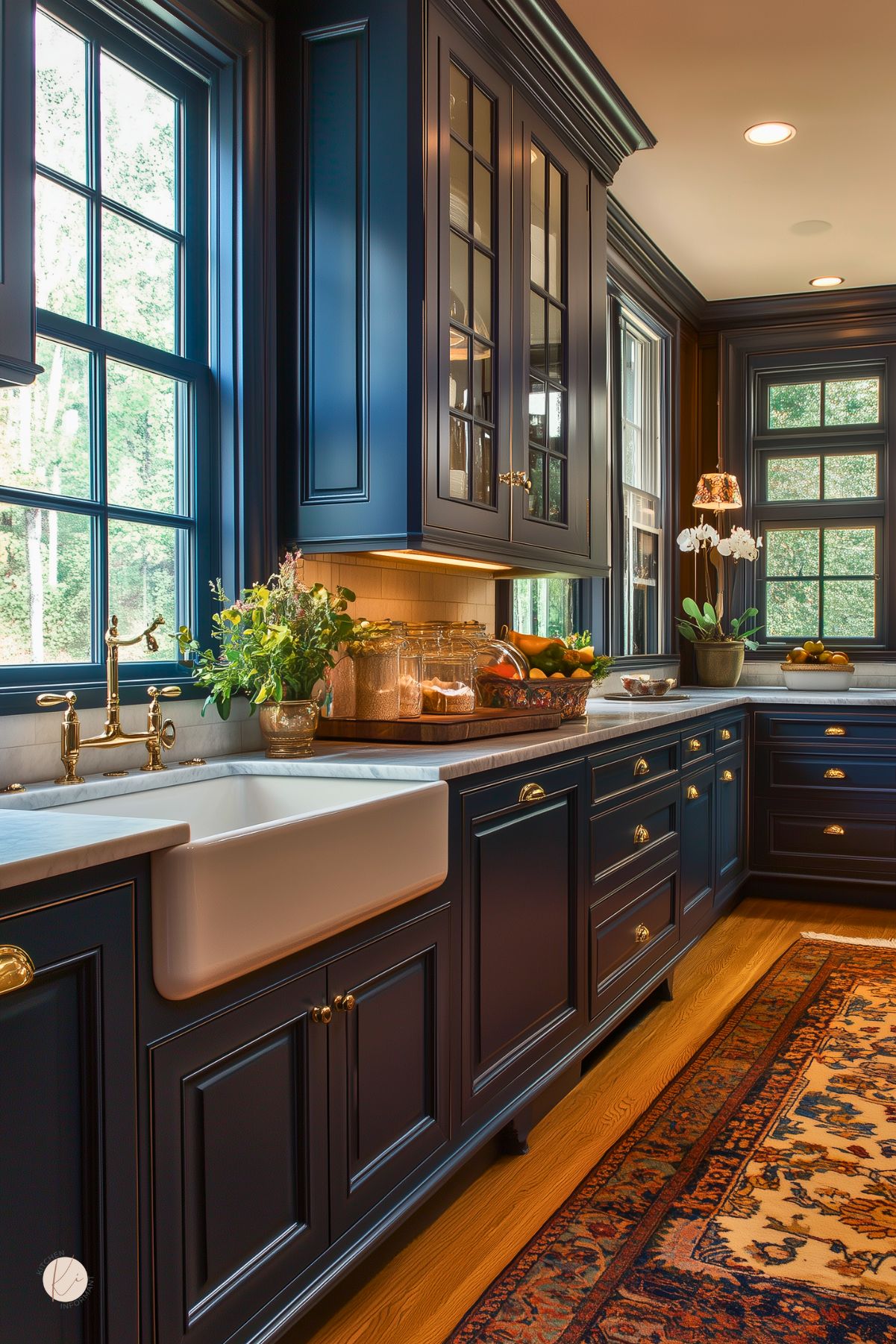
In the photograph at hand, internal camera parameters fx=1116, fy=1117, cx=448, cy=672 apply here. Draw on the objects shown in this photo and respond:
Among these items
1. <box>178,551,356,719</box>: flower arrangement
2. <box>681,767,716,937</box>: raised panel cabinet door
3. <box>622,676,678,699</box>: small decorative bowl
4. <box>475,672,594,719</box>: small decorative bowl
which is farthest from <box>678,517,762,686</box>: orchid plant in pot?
<box>178,551,356,719</box>: flower arrangement

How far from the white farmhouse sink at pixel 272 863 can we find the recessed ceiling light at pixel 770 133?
9.29 ft

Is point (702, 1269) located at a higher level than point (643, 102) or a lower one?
lower

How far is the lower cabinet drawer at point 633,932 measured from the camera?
2.88m

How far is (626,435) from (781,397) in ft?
4.11

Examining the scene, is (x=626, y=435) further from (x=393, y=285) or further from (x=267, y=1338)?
(x=267, y=1338)

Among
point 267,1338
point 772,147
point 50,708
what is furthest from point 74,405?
point 772,147

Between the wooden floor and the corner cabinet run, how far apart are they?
4.45 ft

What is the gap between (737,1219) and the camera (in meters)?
2.12

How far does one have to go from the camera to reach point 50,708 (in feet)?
6.47

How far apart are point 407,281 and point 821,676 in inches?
131

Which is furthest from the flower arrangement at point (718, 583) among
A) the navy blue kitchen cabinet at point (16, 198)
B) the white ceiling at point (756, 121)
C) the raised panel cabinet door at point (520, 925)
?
the navy blue kitchen cabinet at point (16, 198)

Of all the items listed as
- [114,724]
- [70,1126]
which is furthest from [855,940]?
[70,1126]

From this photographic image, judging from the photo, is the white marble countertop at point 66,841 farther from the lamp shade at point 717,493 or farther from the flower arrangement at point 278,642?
the lamp shade at point 717,493

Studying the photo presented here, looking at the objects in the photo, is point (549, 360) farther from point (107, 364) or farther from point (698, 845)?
point (698, 845)
